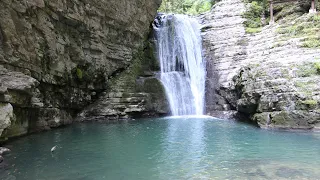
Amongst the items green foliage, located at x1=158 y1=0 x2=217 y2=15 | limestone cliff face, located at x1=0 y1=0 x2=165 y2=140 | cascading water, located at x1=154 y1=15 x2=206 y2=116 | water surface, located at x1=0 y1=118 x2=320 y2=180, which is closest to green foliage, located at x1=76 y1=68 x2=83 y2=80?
limestone cliff face, located at x1=0 y1=0 x2=165 y2=140

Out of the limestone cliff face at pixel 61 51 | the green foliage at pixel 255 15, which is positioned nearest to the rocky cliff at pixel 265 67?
the green foliage at pixel 255 15

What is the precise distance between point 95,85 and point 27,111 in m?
7.35

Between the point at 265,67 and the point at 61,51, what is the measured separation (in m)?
12.1

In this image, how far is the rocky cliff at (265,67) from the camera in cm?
1339

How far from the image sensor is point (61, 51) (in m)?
16.0

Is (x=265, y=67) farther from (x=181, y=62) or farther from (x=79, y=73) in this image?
(x=79, y=73)

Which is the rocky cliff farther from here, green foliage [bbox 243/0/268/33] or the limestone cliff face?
the limestone cliff face

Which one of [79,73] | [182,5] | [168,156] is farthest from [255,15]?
[168,156]

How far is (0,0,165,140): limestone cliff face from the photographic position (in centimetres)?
1155

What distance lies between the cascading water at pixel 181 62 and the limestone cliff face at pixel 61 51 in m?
2.04

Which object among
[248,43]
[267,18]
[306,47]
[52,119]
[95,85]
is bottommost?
[52,119]

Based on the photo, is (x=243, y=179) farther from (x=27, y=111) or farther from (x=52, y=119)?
(x=52, y=119)

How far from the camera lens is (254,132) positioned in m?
12.8

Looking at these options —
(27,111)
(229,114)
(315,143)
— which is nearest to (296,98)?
(315,143)
